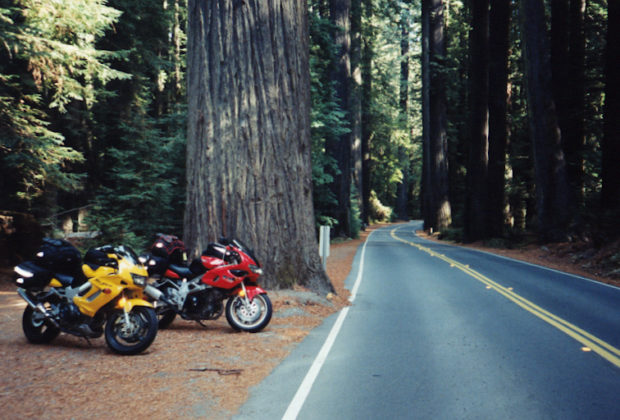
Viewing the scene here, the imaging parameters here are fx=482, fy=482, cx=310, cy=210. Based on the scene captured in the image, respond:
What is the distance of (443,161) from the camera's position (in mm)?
37188

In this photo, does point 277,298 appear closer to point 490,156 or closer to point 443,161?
point 490,156

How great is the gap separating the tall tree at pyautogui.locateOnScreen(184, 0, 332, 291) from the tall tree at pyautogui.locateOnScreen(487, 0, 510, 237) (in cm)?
2087

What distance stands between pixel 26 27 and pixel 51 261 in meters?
9.42

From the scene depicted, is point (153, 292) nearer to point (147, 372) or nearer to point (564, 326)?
point (147, 372)

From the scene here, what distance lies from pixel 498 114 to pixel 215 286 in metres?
24.2

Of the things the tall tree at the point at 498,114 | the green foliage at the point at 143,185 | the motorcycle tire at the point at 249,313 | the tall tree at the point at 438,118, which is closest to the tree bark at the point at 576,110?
the tall tree at the point at 498,114

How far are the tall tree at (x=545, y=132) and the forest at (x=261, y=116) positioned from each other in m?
0.07

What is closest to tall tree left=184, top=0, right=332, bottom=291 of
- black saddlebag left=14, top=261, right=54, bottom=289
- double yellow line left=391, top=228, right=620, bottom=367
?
black saddlebag left=14, top=261, right=54, bottom=289

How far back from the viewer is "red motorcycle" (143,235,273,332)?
7.24m

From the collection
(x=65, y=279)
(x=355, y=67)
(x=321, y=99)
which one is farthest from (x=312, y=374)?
(x=355, y=67)

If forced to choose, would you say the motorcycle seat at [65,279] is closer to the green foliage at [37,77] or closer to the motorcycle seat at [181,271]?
the motorcycle seat at [181,271]

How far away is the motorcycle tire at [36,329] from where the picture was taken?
653 cm

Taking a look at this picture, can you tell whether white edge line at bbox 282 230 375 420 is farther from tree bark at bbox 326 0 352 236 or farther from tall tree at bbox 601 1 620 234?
tree bark at bbox 326 0 352 236

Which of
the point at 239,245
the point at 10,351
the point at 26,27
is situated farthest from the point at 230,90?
the point at 26,27
